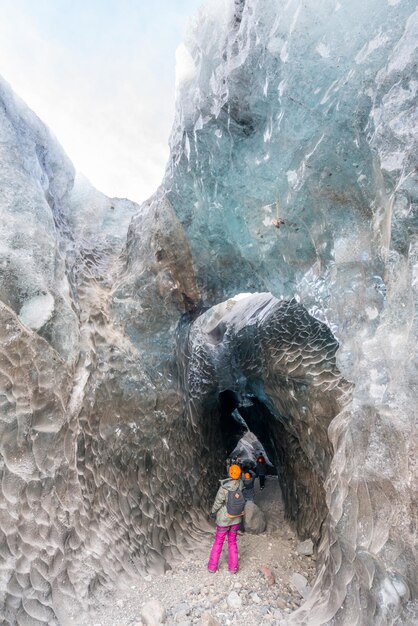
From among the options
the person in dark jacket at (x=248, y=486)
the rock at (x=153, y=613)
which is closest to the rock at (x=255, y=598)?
the rock at (x=153, y=613)

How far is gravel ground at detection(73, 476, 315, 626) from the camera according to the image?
3.33 meters

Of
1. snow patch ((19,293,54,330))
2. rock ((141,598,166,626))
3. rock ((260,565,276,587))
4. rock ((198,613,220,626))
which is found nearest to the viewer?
rock ((198,613,220,626))

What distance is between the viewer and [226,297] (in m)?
5.56

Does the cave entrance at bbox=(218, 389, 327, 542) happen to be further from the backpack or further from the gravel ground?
the backpack

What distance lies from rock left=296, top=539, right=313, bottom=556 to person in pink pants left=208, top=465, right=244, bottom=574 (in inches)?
38.1

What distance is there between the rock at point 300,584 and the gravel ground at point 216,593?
0.16 feet

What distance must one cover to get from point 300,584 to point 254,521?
5.41ft

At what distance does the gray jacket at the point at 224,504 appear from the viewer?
14.4 feet

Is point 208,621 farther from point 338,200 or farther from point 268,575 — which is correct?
point 338,200

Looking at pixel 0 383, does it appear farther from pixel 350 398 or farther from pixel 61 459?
pixel 350 398

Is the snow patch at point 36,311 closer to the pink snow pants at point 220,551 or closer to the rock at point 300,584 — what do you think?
the pink snow pants at point 220,551

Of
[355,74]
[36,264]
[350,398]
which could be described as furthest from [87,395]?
[355,74]

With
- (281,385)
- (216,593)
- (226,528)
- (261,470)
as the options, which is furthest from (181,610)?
(261,470)

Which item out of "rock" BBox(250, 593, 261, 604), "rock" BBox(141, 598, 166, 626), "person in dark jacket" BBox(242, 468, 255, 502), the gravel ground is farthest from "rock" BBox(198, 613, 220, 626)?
"person in dark jacket" BBox(242, 468, 255, 502)
